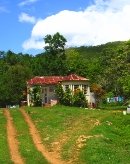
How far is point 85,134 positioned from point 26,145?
6312mm

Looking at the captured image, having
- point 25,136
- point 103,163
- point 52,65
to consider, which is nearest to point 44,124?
point 25,136

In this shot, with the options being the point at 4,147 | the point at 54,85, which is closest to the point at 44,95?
the point at 54,85

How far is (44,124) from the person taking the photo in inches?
1813

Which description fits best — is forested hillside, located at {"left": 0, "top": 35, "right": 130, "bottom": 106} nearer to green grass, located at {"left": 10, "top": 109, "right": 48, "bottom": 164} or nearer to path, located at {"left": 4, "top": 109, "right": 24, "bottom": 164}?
green grass, located at {"left": 10, "top": 109, "right": 48, "bottom": 164}

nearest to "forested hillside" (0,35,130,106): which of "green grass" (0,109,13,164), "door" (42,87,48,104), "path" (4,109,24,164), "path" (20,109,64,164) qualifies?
"door" (42,87,48,104)

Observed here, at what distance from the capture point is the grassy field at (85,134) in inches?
1186

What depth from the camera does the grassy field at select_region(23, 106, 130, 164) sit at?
1186 inches

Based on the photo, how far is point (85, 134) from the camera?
128 feet

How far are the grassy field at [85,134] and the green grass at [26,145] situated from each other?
1.25m

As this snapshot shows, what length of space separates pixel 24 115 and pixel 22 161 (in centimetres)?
2511

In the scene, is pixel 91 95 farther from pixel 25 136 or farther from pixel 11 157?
pixel 11 157

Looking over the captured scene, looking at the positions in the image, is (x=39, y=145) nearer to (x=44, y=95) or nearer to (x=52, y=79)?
(x=44, y=95)

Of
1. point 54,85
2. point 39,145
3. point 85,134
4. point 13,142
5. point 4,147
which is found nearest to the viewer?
point 4,147

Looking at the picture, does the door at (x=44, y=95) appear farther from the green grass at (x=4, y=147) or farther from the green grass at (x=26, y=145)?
the green grass at (x=4, y=147)
